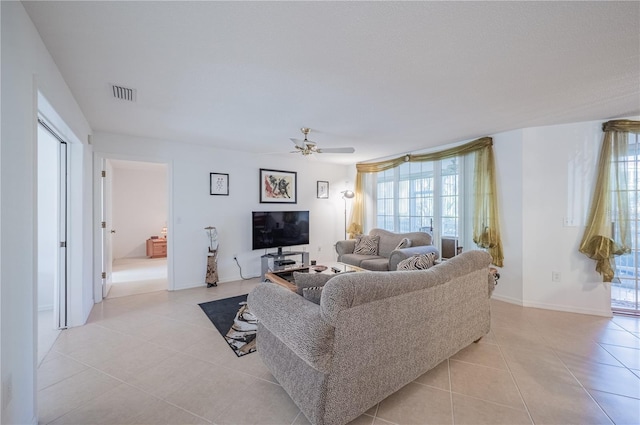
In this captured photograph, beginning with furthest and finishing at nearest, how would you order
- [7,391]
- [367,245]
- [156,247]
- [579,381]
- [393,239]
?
1. [156,247]
2. [367,245]
3. [393,239]
4. [579,381]
5. [7,391]

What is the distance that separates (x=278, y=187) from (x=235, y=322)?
2.88 m

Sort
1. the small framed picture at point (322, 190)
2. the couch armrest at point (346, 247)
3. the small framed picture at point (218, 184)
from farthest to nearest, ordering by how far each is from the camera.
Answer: the small framed picture at point (322, 190) < the couch armrest at point (346, 247) < the small framed picture at point (218, 184)

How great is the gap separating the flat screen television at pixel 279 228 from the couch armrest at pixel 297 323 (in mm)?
2952

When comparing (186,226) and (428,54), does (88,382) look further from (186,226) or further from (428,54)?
(428,54)

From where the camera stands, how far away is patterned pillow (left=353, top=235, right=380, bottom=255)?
15.4ft

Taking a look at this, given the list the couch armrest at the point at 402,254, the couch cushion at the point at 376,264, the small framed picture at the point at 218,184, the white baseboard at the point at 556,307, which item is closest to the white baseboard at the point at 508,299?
the white baseboard at the point at 556,307

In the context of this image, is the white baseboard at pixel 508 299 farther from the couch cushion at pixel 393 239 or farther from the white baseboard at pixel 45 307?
the white baseboard at pixel 45 307

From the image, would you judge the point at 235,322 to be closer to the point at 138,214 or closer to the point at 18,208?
the point at 18,208

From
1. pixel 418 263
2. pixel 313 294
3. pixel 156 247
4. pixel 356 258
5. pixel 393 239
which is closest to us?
Answer: pixel 313 294

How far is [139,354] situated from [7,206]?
1659 millimetres

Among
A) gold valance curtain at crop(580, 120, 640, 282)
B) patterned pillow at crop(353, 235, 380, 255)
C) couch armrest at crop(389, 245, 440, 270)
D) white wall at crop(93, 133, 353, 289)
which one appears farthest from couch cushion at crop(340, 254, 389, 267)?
gold valance curtain at crop(580, 120, 640, 282)

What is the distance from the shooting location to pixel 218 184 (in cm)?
460

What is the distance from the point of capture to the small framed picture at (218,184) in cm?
453

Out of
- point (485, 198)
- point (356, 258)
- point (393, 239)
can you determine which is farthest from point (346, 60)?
point (393, 239)
